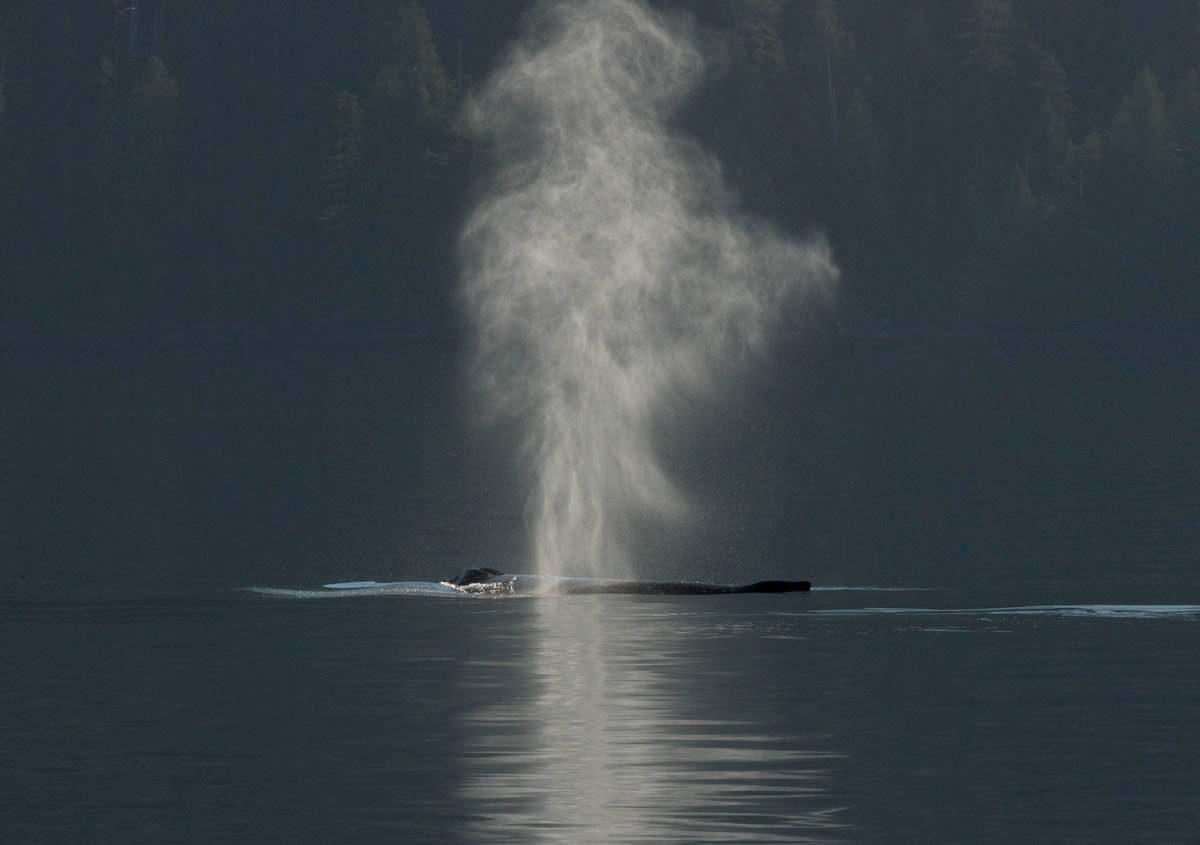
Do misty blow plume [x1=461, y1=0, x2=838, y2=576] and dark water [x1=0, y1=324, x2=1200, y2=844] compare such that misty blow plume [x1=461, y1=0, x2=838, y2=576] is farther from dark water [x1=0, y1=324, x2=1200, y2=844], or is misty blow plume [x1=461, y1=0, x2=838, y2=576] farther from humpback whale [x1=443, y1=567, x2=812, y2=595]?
humpback whale [x1=443, y1=567, x2=812, y2=595]

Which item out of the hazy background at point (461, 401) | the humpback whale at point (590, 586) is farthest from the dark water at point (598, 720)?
the hazy background at point (461, 401)

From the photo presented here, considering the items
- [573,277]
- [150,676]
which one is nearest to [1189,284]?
[573,277]

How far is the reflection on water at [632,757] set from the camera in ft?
72.6

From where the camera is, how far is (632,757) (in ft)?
82.5

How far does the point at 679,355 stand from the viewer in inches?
6722

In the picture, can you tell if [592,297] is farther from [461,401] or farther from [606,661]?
[461,401]

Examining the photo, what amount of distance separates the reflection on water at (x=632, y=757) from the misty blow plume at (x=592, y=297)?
1372 cm

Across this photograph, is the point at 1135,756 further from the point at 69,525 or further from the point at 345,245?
the point at 345,245

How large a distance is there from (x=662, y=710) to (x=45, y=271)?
171903 mm

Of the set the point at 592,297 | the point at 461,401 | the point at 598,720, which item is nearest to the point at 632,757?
the point at 598,720

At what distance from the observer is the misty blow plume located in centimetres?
5600

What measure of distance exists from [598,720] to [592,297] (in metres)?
29.0

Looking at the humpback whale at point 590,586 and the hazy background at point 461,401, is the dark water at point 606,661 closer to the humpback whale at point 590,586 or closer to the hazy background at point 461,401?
the hazy background at point 461,401

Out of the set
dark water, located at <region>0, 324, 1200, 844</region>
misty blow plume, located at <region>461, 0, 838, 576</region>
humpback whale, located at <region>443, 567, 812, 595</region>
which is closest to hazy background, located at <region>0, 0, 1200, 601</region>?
dark water, located at <region>0, 324, 1200, 844</region>
